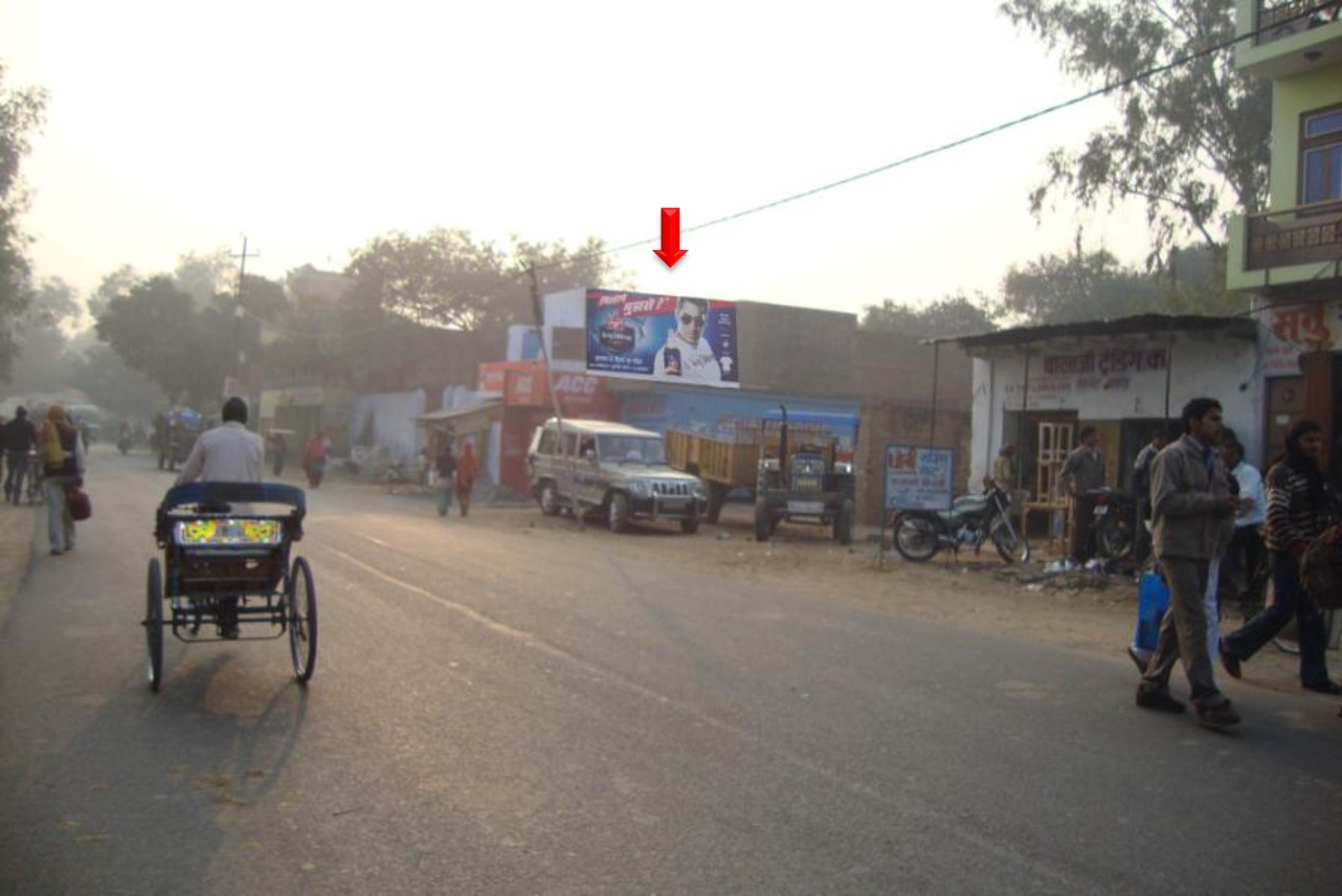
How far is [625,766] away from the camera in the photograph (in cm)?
534

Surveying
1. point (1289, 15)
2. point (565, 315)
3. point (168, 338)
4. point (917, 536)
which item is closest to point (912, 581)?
point (917, 536)

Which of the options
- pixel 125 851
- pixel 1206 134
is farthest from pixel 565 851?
pixel 1206 134

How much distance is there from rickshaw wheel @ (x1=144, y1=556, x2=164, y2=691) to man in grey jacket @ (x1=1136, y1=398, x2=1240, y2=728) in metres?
6.08

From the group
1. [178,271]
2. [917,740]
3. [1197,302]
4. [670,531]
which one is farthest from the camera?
[178,271]

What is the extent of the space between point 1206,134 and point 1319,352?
1562 cm

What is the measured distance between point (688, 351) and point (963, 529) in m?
15.6

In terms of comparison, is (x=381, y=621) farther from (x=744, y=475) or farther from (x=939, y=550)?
(x=744, y=475)

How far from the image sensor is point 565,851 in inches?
165

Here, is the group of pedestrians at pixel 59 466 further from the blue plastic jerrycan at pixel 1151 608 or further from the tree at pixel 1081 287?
the tree at pixel 1081 287

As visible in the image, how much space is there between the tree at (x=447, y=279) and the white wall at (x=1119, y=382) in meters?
31.2

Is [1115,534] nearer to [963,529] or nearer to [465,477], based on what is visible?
[963,529]

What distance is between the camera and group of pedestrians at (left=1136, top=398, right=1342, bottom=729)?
651 centimetres

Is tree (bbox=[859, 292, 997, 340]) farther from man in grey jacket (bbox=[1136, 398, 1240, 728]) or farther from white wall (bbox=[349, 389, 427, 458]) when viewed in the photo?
man in grey jacket (bbox=[1136, 398, 1240, 728])

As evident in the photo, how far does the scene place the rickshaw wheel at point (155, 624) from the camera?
21.5ft
